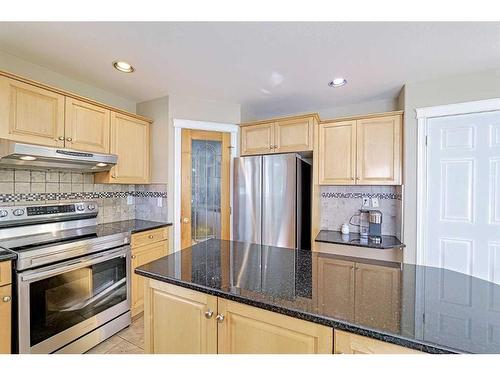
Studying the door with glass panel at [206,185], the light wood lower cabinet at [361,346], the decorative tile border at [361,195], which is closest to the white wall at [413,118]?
the decorative tile border at [361,195]

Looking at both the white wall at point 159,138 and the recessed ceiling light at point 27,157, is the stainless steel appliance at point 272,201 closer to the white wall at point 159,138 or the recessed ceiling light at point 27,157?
the white wall at point 159,138

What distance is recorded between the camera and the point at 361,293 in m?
1.01

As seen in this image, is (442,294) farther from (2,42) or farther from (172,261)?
(2,42)

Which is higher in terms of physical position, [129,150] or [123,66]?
[123,66]

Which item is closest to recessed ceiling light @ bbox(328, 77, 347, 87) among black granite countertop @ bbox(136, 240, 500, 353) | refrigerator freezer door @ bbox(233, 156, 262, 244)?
refrigerator freezer door @ bbox(233, 156, 262, 244)

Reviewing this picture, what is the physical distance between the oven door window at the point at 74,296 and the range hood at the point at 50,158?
87 centimetres

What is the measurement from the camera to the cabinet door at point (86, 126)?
7.04ft

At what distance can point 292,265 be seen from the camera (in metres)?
1.37

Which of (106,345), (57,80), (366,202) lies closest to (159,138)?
(57,80)

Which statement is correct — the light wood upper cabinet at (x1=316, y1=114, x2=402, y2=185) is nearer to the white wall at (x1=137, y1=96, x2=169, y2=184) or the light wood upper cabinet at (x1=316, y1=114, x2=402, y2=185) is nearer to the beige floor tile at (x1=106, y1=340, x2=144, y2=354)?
the white wall at (x1=137, y1=96, x2=169, y2=184)

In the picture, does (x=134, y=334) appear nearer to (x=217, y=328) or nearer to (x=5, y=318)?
(x=5, y=318)

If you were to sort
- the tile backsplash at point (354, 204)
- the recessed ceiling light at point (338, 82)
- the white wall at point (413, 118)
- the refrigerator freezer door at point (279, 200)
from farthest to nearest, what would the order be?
the tile backsplash at point (354, 204) → the refrigerator freezer door at point (279, 200) → the recessed ceiling light at point (338, 82) → the white wall at point (413, 118)

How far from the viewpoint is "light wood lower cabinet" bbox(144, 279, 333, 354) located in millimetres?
895

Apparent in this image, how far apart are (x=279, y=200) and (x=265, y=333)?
1742 millimetres
